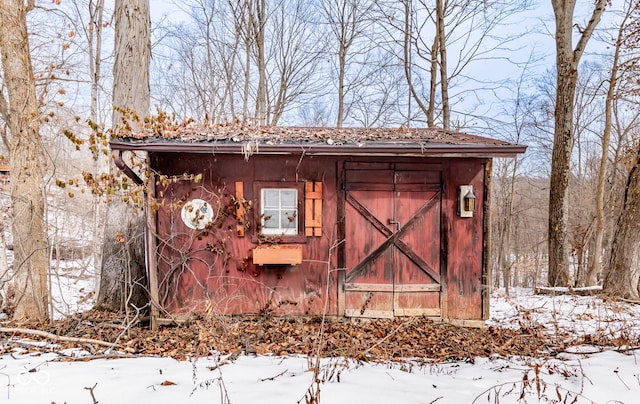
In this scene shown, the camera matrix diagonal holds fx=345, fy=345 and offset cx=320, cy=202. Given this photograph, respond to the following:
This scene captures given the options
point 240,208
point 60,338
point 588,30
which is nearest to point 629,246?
point 588,30

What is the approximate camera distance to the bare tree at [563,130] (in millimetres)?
7688

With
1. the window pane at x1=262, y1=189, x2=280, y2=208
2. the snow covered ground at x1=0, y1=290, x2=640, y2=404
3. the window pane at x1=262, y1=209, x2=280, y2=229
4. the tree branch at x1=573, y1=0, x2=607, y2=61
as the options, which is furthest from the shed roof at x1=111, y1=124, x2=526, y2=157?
the tree branch at x1=573, y1=0, x2=607, y2=61

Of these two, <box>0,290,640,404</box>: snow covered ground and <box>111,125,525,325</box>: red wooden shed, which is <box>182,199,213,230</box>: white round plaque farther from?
<box>0,290,640,404</box>: snow covered ground

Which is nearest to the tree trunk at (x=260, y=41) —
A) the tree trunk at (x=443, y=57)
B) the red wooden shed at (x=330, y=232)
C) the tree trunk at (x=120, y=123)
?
the tree trunk at (x=443, y=57)

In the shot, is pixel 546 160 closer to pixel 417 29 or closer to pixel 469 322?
pixel 417 29

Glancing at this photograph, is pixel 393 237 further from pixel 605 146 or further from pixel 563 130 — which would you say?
pixel 605 146

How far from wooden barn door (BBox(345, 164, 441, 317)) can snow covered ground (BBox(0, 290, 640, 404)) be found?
1.68 metres

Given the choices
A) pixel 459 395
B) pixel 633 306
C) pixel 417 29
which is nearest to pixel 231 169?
pixel 459 395

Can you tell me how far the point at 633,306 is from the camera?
5758mm

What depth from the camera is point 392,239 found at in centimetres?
526

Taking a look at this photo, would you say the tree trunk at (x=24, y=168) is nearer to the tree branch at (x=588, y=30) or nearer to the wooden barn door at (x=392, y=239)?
the wooden barn door at (x=392, y=239)

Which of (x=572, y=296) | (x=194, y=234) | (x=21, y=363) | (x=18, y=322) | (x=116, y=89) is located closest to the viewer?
(x=21, y=363)

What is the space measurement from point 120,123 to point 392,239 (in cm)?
475

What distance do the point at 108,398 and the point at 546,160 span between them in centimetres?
1923
